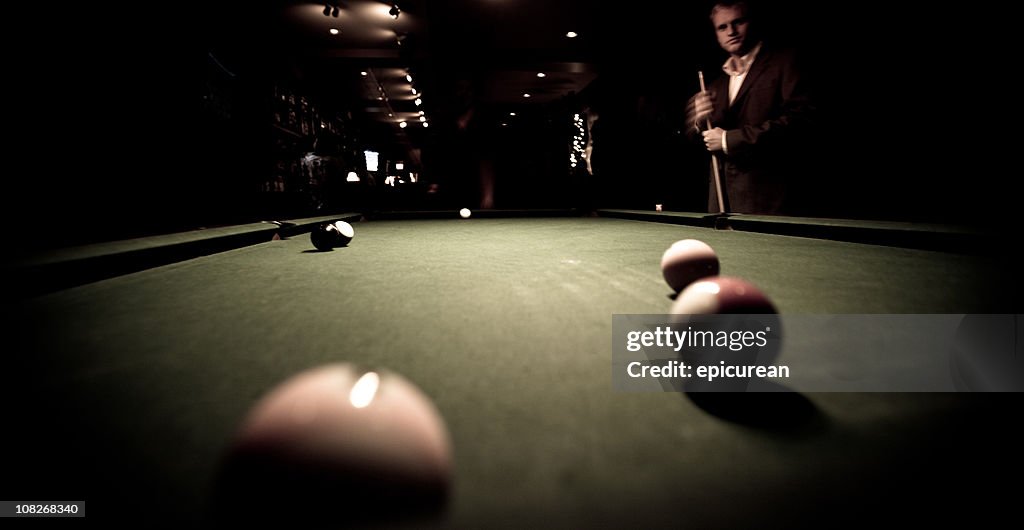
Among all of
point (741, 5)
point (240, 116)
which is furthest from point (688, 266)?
point (240, 116)

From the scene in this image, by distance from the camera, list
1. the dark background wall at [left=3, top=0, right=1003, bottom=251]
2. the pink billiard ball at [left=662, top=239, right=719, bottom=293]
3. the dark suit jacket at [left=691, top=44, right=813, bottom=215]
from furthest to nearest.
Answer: the dark suit jacket at [left=691, top=44, right=813, bottom=215] → the dark background wall at [left=3, top=0, right=1003, bottom=251] → the pink billiard ball at [left=662, top=239, right=719, bottom=293]

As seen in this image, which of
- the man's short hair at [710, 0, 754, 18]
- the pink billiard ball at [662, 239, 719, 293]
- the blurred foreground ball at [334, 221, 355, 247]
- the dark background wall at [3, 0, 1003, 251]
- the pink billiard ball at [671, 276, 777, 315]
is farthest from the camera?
the man's short hair at [710, 0, 754, 18]

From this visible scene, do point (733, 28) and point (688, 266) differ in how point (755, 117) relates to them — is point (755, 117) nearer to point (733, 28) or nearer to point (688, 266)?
point (733, 28)

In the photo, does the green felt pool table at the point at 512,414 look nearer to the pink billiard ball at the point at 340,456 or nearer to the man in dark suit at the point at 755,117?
the pink billiard ball at the point at 340,456

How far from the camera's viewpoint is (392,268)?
2.39 metres

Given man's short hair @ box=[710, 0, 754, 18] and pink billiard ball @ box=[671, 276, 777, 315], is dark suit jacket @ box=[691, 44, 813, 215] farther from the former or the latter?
pink billiard ball @ box=[671, 276, 777, 315]

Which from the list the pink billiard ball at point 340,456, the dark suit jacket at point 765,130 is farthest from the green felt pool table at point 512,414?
the dark suit jacket at point 765,130

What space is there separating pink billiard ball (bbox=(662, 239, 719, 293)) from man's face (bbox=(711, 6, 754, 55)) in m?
4.41

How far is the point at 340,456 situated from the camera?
0.50m

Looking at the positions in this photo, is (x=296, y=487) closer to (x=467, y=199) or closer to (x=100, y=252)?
(x=100, y=252)

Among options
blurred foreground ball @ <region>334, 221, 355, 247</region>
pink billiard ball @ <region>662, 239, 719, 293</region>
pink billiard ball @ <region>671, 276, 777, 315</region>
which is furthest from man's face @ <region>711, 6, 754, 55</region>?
→ pink billiard ball @ <region>671, 276, 777, 315</region>

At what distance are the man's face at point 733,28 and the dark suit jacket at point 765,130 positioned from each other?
23 cm

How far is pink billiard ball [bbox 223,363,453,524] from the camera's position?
1.55ft

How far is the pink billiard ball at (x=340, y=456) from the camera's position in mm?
471
